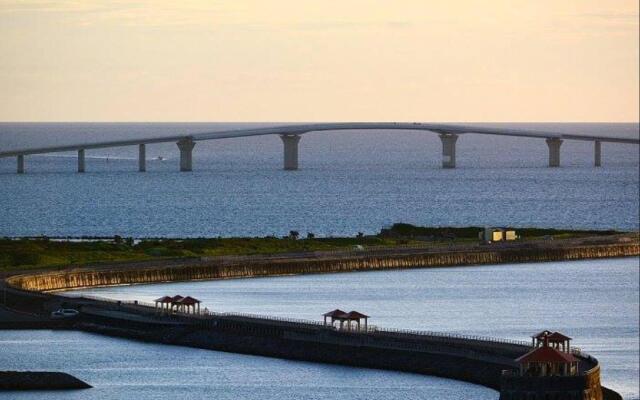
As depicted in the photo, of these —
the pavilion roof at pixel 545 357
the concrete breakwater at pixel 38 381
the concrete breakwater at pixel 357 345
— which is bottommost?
the concrete breakwater at pixel 38 381

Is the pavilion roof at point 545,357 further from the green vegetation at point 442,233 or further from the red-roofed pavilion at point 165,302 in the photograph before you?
the green vegetation at point 442,233

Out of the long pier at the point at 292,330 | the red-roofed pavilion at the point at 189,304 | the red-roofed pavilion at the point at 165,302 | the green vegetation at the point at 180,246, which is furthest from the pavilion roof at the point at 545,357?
the green vegetation at the point at 180,246

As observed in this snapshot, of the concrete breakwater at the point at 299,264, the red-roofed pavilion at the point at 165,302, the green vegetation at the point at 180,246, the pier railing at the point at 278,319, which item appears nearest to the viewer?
the pier railing at the point at 278,319

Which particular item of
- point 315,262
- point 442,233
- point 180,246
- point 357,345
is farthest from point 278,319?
point 442,233

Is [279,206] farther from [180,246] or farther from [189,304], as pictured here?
[189,304]

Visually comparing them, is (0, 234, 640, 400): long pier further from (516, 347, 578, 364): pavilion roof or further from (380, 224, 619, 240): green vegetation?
(380, 224, 619, 240): green vegetation

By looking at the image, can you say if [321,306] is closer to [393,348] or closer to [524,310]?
[524,310]
